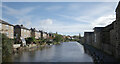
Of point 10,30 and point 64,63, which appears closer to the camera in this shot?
point 64,63

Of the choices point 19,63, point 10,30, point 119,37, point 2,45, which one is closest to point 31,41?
point 10,30

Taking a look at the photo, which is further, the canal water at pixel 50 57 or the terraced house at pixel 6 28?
the terraced house at pixel 6 28

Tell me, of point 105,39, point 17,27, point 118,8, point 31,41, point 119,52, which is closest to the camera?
point 119,52

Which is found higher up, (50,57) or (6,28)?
(6,28)

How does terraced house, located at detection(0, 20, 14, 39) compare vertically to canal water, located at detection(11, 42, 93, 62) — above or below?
above

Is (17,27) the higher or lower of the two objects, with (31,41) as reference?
higher

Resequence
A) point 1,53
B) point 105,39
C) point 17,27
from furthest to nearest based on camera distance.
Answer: point 17,27
point 105,39
point 1,53

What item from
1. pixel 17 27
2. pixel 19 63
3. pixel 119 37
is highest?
pixel 17 27

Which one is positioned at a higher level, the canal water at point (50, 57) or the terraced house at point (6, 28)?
the terraced house at point (6, 28)

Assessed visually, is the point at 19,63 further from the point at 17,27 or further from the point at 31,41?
the point at 17,27

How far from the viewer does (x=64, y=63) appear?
17.3m

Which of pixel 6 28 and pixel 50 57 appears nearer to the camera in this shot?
pixel 50 57

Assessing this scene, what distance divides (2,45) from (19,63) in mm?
6930

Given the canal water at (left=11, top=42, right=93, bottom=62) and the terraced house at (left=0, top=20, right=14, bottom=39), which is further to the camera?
the terraced house at (left=0, top=20, right=14, bottom=39)
